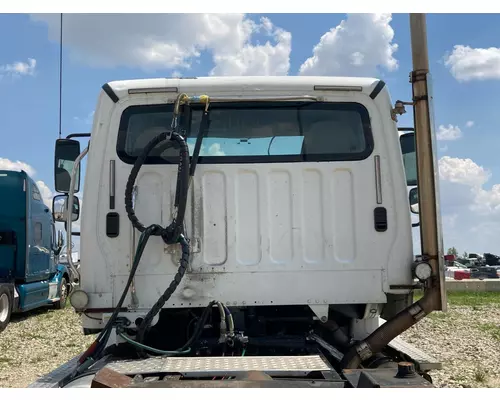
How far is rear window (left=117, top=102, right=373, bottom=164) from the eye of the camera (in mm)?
3721

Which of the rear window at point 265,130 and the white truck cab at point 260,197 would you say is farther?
the rear window at point 265,130

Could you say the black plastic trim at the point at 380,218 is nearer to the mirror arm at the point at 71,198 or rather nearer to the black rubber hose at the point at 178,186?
the black rubber hose at the point at 178,186

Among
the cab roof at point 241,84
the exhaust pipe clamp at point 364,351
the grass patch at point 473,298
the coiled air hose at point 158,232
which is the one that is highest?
the cab roof at point 241,84

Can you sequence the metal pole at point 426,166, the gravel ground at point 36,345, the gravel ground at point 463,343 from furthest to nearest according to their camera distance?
1. the gravel ground at point 36,345
2. the gravel ground at point 463,343
3. the metal pole at point 426,166

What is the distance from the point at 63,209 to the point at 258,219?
1458 millimetres

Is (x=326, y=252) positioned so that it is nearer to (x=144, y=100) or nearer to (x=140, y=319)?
(x=140, y=319)

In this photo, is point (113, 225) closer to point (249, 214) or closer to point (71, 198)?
point (71, 198)

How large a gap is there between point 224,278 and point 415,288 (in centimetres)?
126

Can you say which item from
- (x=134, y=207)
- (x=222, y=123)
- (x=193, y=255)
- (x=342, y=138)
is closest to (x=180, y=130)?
(x=222, y=123)

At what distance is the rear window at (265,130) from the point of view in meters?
3.72

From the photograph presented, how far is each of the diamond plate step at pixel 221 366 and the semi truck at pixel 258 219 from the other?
400mm

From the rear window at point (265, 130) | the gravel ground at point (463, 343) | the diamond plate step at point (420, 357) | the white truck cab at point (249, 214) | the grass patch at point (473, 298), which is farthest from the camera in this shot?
the grass patch at point (473, 298)

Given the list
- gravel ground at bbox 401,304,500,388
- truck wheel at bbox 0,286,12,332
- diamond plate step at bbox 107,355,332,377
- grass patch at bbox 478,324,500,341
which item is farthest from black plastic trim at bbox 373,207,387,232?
truck wheel at bbox 0,286,12,332

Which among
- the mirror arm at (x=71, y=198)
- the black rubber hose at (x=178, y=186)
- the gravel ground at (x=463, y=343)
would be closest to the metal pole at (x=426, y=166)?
the black rubber hose at (x=178, y=186)
